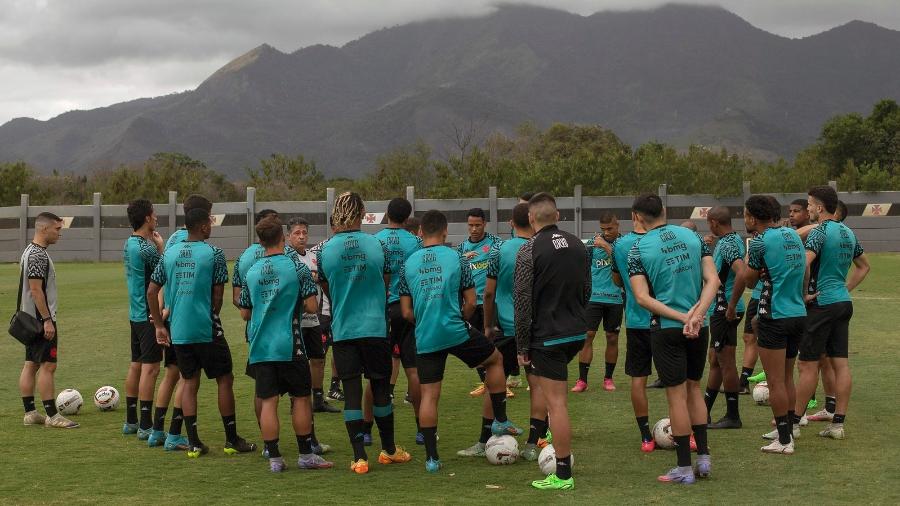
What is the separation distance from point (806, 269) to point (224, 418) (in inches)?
212

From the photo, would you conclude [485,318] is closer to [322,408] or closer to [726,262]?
[726,262]

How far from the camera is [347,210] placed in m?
8.02

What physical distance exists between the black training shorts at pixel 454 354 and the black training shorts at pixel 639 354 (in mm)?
1262

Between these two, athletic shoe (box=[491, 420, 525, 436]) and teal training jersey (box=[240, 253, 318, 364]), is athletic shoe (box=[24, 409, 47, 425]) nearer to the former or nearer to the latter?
teal training jersey (box=[240, 253, 318, 364])

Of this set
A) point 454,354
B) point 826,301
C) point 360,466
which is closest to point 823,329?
point 826,301

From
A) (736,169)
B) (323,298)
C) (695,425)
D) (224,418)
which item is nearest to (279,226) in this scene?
(224,418)

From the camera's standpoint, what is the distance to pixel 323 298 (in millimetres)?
10922

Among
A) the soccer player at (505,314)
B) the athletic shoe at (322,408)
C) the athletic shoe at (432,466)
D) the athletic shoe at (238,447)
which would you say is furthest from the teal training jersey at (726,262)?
the athletic shoe at (238,447)

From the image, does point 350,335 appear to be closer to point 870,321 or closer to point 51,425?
point 51,425

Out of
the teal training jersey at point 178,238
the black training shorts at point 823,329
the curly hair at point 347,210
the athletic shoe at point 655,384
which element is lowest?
the athletic shoe at point 655,384

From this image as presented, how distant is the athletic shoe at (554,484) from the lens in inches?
282

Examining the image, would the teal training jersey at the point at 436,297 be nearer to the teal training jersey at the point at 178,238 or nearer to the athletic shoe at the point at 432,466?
the athletic shoe at the point at 432,466

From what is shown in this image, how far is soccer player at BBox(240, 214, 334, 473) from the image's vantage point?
25.9ft

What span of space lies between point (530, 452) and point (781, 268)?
2692 mm
